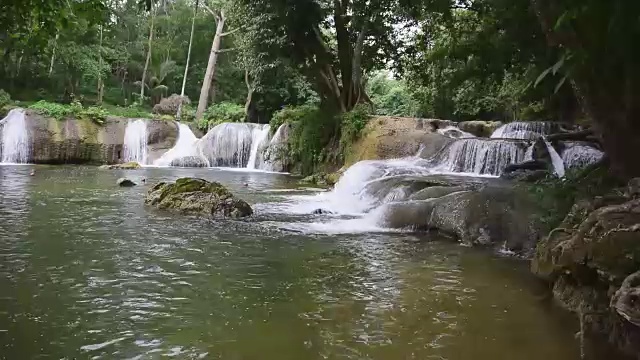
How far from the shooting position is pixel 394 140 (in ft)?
57.2

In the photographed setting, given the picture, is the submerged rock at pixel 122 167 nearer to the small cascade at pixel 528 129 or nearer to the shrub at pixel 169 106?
the shrub at pixel 169 106

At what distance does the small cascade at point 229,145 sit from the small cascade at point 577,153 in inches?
505

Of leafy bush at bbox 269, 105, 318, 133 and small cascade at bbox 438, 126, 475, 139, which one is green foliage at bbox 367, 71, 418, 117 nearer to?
leafy bush at bbox 269, 105, 318, 133

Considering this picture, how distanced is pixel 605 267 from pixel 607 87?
6.54 feet

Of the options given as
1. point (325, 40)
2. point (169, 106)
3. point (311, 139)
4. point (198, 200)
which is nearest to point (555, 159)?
point (311, 139)

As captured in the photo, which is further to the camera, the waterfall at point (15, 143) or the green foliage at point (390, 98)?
the green foliage at point (390, 98)

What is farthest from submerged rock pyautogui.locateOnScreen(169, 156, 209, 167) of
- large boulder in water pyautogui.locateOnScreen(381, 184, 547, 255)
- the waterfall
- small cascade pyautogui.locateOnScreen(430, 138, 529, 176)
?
large boulder in water pyautogui.locateOnScreen(381, 184, 547, 255)

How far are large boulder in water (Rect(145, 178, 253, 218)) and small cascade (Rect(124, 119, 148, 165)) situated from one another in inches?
534

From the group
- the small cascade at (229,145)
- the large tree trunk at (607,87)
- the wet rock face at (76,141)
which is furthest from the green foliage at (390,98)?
the large tree trunk at (607,87)

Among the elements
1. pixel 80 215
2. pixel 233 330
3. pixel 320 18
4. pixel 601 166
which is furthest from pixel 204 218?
pixel 320 18

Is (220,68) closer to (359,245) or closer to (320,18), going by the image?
(320,18)

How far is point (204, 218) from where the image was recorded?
9.45 metres

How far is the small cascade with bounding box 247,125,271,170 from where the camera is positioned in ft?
75.0

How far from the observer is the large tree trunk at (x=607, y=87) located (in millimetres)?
4957
